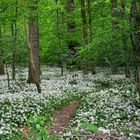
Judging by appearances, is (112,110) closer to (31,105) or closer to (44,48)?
(31,105)

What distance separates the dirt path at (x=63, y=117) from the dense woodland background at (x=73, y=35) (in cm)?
301

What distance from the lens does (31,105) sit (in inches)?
634

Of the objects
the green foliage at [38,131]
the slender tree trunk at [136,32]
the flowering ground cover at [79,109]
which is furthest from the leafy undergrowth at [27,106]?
the green foliage at [38,131]

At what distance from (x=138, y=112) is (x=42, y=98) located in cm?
551

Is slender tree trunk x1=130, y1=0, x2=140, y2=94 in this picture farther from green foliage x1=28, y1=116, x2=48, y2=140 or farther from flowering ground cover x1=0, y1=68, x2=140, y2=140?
green foliage x1=28, y1=116, x2=48, y2=140

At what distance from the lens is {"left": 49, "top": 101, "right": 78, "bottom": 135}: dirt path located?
13031 millimetres

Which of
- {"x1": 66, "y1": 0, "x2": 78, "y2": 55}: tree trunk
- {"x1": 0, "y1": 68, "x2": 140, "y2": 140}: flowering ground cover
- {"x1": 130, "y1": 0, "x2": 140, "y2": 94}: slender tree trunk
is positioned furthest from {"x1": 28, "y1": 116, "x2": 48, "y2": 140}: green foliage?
{"x1": 66, "y1": 0, "x2": 78, "y2": 55}: tree trunk

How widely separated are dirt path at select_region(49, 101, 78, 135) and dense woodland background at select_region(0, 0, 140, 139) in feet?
9.87

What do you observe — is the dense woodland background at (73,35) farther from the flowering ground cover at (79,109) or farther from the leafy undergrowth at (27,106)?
the leafy undergrowth at (27,106)

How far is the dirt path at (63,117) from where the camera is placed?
13.0 m

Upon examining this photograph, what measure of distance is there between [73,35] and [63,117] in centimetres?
2196

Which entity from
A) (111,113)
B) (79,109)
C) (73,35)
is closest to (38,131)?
(111,113)

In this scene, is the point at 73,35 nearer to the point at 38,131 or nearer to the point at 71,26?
the point at 71,26

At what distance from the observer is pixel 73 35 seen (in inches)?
1439
